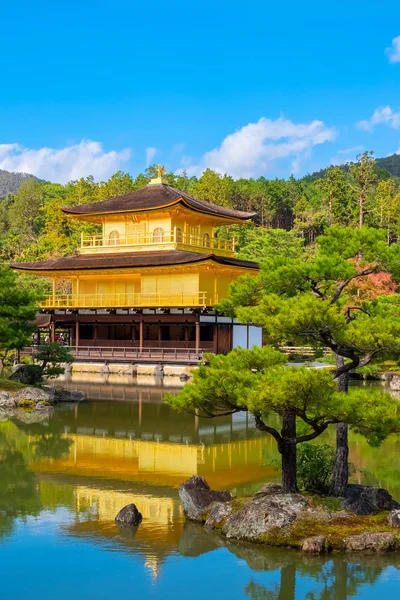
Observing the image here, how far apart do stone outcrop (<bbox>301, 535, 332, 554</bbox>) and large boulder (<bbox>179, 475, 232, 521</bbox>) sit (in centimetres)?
197

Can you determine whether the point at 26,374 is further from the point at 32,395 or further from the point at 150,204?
the point at 150,204

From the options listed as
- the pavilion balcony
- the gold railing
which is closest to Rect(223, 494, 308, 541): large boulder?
the gold railing

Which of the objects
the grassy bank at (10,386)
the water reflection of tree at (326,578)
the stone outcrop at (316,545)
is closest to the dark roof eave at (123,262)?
the grassy bank at (10,386)

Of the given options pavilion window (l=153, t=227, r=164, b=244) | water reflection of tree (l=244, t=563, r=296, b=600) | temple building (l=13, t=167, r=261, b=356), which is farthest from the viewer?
pavilion window (l=153, t=227, r=164, b=244)

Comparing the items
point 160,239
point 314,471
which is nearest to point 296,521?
point 314,471

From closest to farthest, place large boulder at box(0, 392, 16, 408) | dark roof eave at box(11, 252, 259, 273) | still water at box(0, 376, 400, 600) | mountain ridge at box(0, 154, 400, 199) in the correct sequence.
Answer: still water at box(0, 376, 400, 600) < large boulder at box(0, 392, 16, 408) < dark roof eave at box(11, 252, 259, 273) < mountain ridge at box(0, 154, 400, 199)

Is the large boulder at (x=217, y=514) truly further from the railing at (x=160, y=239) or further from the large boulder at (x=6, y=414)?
the railing at (x=160, y=239)

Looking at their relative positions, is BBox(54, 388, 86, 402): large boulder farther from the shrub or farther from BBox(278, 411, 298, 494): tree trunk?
BBox(278, 411, 298, 494): tree trunk

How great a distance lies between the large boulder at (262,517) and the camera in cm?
1026

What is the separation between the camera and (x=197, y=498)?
1146 centimetres

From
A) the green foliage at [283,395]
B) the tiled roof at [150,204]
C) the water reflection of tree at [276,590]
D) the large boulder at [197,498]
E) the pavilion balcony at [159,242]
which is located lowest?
the water reflection of tree at [276,590]

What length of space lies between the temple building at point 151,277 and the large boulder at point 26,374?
11.0m

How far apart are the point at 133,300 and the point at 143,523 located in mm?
28173

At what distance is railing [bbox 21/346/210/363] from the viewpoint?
35.7m
